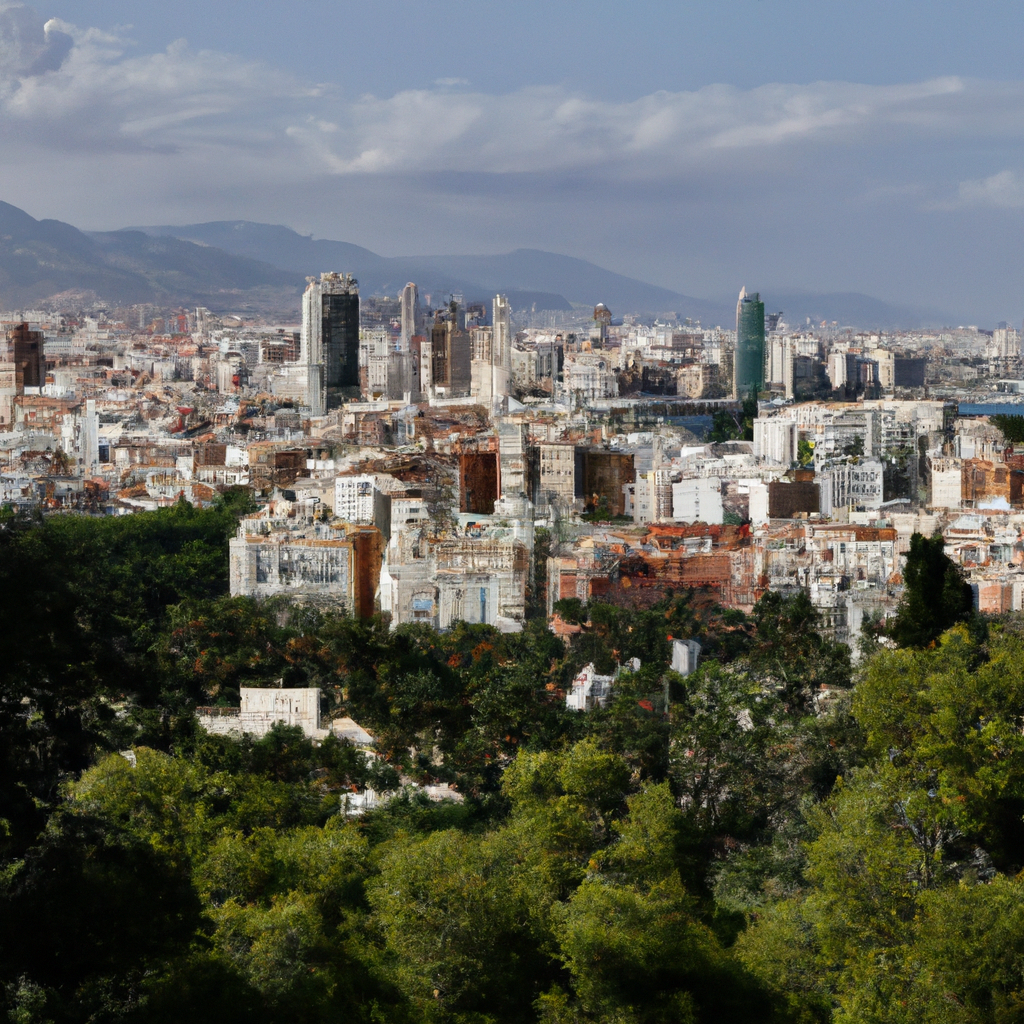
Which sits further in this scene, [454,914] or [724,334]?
[724,334]

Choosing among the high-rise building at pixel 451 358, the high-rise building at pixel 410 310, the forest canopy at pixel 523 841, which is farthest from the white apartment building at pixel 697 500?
the high-rise building at pixel 410 310

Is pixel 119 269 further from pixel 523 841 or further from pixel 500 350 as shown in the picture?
pixel 523 841

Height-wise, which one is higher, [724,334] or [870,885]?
[724,334]

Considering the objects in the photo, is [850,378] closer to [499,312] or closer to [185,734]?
[499,312]

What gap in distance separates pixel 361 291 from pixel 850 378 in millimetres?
12198

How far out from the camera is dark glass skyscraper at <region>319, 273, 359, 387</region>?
29234 millimetres

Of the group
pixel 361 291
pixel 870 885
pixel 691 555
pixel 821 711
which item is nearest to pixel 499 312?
pixel 361 291

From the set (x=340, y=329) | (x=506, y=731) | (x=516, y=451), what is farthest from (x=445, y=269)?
(x=506, y=731)

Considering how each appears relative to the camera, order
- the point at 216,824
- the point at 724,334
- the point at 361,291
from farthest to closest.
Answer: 1. the point at 724,334
2. the point at 361,291
3. the point at 216,824

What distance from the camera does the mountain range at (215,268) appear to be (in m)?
27.3

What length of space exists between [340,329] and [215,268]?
4.18 meters

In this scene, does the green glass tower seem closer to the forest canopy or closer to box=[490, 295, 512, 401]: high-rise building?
box=[490, 295, 512, 401]: high-rise building

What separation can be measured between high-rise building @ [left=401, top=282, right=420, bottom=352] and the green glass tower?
25.5 feet

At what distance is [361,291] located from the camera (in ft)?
104
